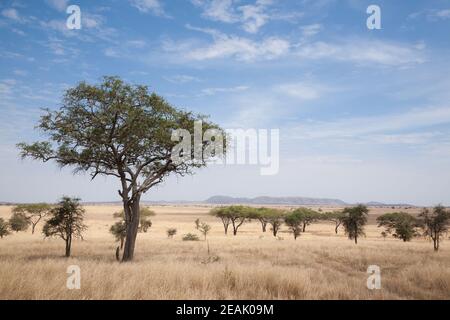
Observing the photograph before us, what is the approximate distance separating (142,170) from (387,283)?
16.0 metres

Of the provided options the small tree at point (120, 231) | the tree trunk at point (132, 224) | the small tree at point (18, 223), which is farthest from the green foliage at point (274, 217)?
the tree trunk at point (132, 224)

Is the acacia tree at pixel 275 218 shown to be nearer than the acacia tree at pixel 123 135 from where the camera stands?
No

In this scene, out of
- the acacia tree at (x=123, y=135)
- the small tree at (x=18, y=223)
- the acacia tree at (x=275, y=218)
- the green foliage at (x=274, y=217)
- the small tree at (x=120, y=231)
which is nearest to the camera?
the acacia tree at (x=123, y=135)

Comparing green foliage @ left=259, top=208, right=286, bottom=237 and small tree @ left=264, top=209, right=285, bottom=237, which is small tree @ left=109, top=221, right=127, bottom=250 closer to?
small tree @ left=264, top=209, right=285, bottom=237

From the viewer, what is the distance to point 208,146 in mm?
21781

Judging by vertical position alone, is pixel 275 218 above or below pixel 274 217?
below

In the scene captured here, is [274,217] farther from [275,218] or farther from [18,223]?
[18,223]

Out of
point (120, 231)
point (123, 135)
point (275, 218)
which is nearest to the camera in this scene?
point (123, 135)

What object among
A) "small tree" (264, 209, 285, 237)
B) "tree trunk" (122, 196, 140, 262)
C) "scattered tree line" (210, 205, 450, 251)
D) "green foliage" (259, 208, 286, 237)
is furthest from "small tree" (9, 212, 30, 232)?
"green foliage" (259, 208, 286, 237)

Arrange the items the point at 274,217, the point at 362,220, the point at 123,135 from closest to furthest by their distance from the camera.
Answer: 1. the point at 123,135
2. the point at 362,220
3. the point at 274,217

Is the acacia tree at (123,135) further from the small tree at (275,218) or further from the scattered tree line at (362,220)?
the small tree at (275,218)

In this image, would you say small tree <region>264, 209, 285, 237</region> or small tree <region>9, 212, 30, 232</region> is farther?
small tree <region>264, 209, 285, 237</region>

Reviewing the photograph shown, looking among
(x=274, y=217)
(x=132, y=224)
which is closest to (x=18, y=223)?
(x=132, y=224)
